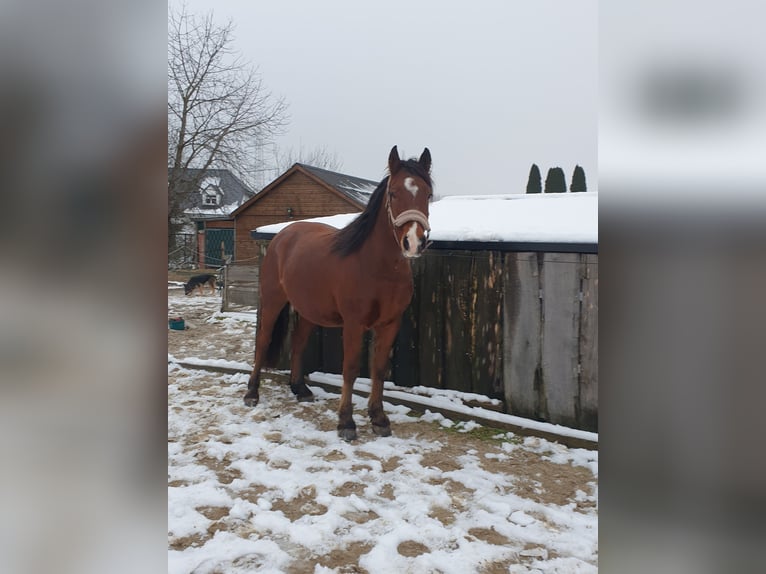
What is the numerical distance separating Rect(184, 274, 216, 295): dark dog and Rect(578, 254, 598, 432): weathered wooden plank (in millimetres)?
10396

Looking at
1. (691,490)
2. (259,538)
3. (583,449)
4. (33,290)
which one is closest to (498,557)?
(259,538)

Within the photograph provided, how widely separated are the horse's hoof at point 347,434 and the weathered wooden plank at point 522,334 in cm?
125

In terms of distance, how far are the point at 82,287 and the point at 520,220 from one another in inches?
150

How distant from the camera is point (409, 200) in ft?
9.62

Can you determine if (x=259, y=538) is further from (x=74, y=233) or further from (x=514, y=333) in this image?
(x=514, y=333)

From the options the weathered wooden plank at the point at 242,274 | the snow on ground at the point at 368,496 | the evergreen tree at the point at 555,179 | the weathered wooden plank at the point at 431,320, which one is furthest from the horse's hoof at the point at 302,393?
the evergreen tree at the point at 555,179

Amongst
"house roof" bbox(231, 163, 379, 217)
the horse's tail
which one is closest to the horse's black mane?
the horse's tail

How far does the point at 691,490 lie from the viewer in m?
0.48

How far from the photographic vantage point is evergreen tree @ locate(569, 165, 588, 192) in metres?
23.9

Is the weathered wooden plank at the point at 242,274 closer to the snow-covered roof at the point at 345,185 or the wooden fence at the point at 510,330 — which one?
the wooden fence at the point at 510,330

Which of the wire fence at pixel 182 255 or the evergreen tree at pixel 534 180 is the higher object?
the evergreen tree at pixel 534 180

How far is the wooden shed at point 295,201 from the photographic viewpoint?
650 inches


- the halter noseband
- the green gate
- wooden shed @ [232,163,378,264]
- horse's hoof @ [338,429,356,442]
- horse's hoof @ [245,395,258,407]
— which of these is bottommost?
Answer: horse's hoof @ [338,429,356,442]

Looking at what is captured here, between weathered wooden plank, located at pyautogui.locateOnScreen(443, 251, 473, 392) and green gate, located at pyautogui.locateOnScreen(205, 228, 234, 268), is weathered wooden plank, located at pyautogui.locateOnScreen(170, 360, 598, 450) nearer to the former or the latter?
weathered wooden plank, located at pyautogui.locateOnScreen(443, 251, 473, 392)
